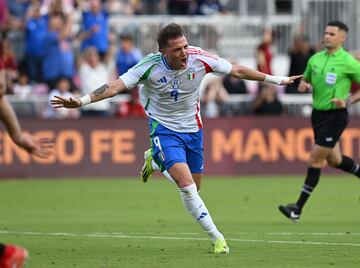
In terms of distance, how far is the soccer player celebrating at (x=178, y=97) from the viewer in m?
12.0

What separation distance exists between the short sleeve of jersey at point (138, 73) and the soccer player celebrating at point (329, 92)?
4645 millimetres

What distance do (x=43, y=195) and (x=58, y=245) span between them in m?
7.71

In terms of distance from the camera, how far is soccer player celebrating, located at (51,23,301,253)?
473 inches

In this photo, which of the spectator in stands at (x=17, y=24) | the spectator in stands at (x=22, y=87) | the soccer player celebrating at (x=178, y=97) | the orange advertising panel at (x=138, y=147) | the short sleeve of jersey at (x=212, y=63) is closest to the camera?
the soccer player celebrating at (x=178, y=97)

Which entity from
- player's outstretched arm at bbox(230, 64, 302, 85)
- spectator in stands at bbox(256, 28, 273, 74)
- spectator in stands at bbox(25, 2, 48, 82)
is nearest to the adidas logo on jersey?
player's outstretched arm at bbox(230, 64, 302, 85)

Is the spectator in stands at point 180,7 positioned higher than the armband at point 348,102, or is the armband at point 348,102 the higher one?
the armband at point 348,102

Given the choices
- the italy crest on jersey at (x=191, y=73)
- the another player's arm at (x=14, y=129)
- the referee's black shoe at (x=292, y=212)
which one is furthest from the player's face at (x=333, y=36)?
the another player's arm at (x=14, y=129)

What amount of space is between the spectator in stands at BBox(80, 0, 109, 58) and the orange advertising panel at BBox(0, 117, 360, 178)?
3.12m

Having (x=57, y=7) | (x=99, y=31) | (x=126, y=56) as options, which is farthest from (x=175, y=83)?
(x=57, y=7)

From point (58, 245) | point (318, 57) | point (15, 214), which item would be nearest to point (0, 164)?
point (15, 214)

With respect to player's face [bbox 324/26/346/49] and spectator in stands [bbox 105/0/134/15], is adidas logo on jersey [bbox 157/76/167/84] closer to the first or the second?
player's face [bbox 324/26/346/49]

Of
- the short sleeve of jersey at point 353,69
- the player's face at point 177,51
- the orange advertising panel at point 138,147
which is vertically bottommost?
the orange advertising panel at point 138,147

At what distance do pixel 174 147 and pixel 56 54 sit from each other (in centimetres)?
1404

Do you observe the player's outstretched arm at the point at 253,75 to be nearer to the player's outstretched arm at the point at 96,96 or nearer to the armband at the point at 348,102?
the player's outstretched arm at the point at 96,96
